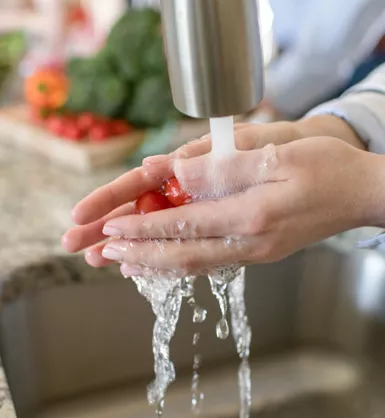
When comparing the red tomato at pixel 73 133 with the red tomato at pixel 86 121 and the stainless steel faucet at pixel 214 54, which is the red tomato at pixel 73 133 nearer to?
the red tomato at pixel 86 121

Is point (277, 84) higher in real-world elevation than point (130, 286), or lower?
higher

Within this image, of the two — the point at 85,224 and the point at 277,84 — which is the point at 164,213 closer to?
the point at 85,224

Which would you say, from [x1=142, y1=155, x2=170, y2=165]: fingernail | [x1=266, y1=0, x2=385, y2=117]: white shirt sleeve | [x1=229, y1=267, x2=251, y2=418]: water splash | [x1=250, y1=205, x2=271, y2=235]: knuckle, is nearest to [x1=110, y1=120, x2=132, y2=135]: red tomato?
[x1=266, y1=0, x2=385, y2=117]: white shirt sleeve

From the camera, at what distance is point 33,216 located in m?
0.82

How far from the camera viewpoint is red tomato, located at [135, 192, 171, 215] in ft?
1.69

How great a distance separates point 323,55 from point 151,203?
76 cm

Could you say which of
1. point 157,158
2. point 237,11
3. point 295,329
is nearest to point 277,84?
point 295,329

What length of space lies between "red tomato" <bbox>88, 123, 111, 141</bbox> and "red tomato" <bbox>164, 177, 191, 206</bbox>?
0.50 meters

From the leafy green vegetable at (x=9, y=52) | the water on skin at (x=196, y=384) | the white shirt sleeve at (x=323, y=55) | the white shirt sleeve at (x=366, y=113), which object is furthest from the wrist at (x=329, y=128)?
the leafy green vegetable at (x=9, y=52)

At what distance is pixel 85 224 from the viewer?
0.55 meters

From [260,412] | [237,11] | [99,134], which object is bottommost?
[260,412]

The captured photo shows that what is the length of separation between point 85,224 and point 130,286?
0.22m

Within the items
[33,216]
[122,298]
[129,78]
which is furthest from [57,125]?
[122,298]

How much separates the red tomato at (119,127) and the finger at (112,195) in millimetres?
494
